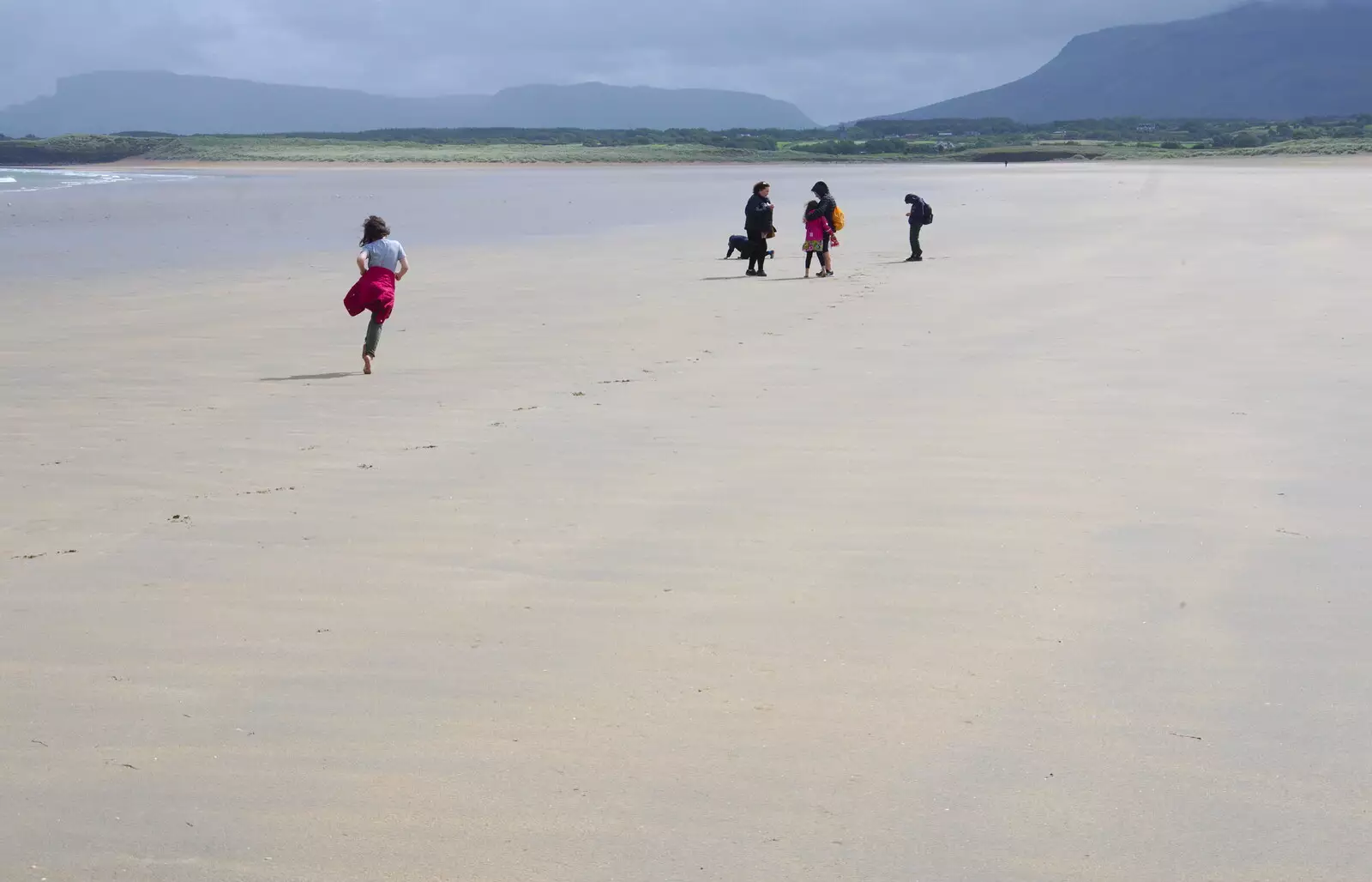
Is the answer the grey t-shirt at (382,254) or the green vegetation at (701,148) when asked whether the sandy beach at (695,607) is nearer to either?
the grey t-shirt at (382,254)

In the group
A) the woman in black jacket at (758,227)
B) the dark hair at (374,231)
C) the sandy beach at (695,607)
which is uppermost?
the dark hair at (374,231)

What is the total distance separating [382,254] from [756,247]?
8.25 metres

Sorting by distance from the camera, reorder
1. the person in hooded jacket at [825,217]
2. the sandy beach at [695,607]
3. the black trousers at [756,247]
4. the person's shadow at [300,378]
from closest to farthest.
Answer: the sandy beach at [695,607], the person's shadow at [300,378], the person in hooded jacket at [825,217], the black trousers at [756,247]

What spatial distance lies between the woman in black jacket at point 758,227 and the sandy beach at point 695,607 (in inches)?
261

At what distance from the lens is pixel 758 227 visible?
19.6 m

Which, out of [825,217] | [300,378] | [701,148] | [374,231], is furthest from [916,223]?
[701,148]

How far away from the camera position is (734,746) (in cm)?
415

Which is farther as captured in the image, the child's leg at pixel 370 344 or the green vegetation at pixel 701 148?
the green vegetation at pixel 701 148

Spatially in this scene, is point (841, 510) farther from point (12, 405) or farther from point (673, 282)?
point (673, 282)

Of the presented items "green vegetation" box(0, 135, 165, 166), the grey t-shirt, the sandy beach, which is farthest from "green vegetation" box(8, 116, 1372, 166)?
the sandy beach

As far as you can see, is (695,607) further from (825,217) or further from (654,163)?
(654,163)

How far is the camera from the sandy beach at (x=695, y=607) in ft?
12.1

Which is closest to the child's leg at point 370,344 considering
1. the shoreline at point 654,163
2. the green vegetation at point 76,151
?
the shoreline at point 654,163

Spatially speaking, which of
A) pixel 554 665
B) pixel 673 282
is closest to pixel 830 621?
pixel 554 665
